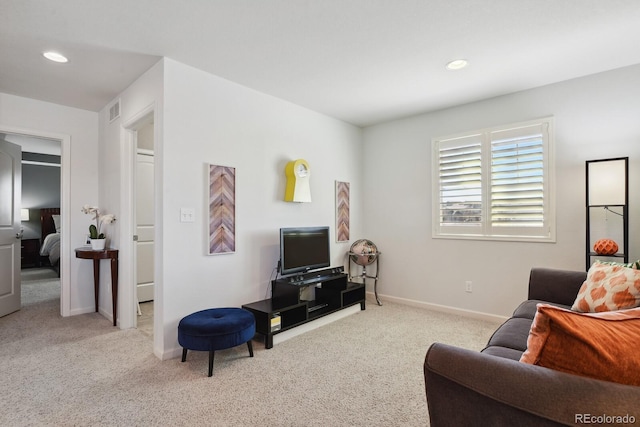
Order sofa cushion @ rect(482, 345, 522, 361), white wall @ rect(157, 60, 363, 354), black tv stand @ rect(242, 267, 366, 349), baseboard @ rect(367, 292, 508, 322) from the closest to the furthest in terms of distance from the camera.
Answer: sofa cushion @ rect(482, 345, 522, 361) < white wall @ rect(157, 60, 363, 354) < black tv stand @ rect(242, 267, 366, 349) < baseboard @ rect(367, 292, 508, 322)

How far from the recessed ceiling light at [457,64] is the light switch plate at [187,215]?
262cm

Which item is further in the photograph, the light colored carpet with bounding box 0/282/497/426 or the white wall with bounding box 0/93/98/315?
the white wall with bounding box 0/93/98/315

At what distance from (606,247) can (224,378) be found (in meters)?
3.27

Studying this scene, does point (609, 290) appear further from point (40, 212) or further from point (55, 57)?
point (40, 212)

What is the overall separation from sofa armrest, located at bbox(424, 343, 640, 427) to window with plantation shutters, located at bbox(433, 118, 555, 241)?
2.94 meters

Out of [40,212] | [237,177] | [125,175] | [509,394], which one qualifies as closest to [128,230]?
[125,175]

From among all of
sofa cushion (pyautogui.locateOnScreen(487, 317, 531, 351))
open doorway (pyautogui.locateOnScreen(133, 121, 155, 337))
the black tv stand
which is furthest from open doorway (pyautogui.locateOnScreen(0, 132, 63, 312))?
sofa cushion (pyautogui.locateOnScreen(487, 317, 531, 351))

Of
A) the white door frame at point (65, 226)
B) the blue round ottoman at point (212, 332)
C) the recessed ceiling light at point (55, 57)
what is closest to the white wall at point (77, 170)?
the white door frame at point (65, 226)

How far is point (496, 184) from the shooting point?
369 cm

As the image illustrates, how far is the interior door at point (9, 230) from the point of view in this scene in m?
3.90

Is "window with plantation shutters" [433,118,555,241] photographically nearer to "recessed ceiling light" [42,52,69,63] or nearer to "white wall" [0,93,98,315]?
"recessed ceiling light" [42,52,69,63]

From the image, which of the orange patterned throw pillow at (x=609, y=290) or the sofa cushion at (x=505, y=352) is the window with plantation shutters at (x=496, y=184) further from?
the sofa cushion at (x=505, y=352)

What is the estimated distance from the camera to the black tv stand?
119 inches

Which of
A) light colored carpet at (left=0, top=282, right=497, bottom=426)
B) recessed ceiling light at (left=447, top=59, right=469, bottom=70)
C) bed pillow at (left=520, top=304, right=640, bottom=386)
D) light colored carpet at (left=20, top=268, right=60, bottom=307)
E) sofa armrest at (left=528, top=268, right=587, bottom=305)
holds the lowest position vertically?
light colored carpet at (left=0, top=282, right=497, bottom=426)
